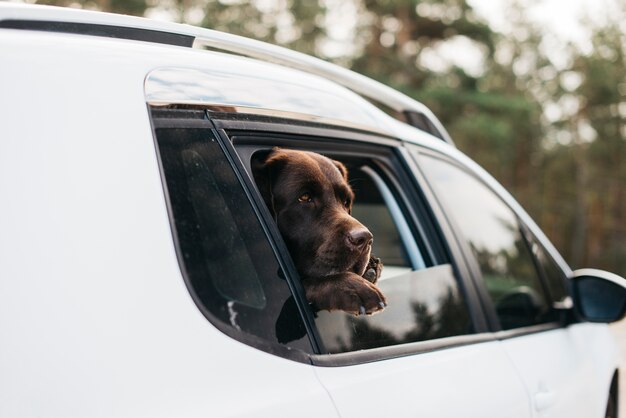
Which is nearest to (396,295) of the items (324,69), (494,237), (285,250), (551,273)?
(285,250)

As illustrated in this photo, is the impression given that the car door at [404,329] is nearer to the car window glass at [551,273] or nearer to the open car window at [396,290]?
the open car window at [396,290]

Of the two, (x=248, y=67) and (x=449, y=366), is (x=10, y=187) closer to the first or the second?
(x=248, y=67)

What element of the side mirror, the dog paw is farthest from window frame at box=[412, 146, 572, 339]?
the dog paw

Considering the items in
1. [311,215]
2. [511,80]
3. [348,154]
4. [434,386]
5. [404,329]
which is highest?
[511,80]

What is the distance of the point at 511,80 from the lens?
42438mm

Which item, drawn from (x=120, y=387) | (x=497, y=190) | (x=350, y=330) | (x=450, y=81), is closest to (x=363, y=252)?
(x=350, y=330)

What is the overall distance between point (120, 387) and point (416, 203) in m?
1.67

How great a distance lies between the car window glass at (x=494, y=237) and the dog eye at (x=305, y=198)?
0.81m

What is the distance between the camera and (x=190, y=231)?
4.88ft

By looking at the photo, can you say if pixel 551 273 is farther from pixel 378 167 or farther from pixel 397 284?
pixel 397 284

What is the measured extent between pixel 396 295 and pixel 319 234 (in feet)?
1.38

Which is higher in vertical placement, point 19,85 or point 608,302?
point 19,85

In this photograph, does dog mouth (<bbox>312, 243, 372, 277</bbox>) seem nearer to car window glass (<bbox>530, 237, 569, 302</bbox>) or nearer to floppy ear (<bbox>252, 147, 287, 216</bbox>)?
floppy ear (<bbox>252, 147, 287, 216</bbox>)

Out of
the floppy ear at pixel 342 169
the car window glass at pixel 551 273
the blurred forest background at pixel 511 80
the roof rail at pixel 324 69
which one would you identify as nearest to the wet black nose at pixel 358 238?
the floppy ear at pixel 342 169
